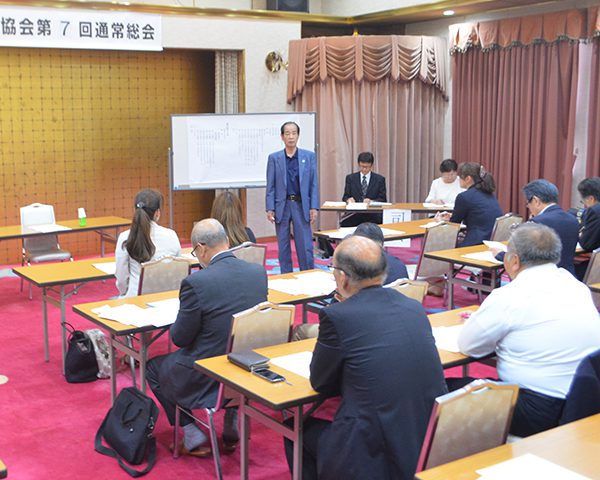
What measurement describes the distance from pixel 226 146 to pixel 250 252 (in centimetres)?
387

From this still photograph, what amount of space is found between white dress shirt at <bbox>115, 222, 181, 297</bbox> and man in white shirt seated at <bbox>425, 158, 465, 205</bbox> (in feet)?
14.0

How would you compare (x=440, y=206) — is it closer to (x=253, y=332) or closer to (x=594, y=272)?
(x=594, y=272)

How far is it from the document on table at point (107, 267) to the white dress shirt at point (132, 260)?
135mm

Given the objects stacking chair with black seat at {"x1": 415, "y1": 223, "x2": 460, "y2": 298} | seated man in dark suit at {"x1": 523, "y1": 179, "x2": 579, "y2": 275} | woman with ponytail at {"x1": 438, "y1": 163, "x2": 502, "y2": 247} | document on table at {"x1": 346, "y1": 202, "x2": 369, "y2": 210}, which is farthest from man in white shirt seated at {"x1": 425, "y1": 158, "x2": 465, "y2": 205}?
seated man in dark suit at {"x1": 523, "y1": 179, "x2": 579, "y2": 275}

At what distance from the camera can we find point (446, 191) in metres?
8.76

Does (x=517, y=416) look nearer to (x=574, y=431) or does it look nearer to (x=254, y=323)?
(x=574, y=431)

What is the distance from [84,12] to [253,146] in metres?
2.39

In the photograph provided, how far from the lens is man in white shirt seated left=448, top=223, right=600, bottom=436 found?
308cm

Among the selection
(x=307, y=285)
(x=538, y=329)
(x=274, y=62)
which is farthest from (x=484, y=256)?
(x=274, y=62)

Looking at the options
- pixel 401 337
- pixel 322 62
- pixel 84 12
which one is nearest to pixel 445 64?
pixel 322 62

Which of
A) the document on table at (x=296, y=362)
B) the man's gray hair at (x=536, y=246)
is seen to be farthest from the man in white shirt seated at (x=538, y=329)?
the document on table at (x=296, y=362)

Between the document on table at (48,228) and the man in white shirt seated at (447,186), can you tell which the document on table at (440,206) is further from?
the document on table at (48,228)

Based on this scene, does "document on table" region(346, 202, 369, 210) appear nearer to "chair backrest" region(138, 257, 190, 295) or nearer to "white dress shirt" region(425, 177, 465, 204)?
"white dress shirt" region(425, 177, 465, 204)

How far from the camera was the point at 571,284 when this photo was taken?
10.5 feet
